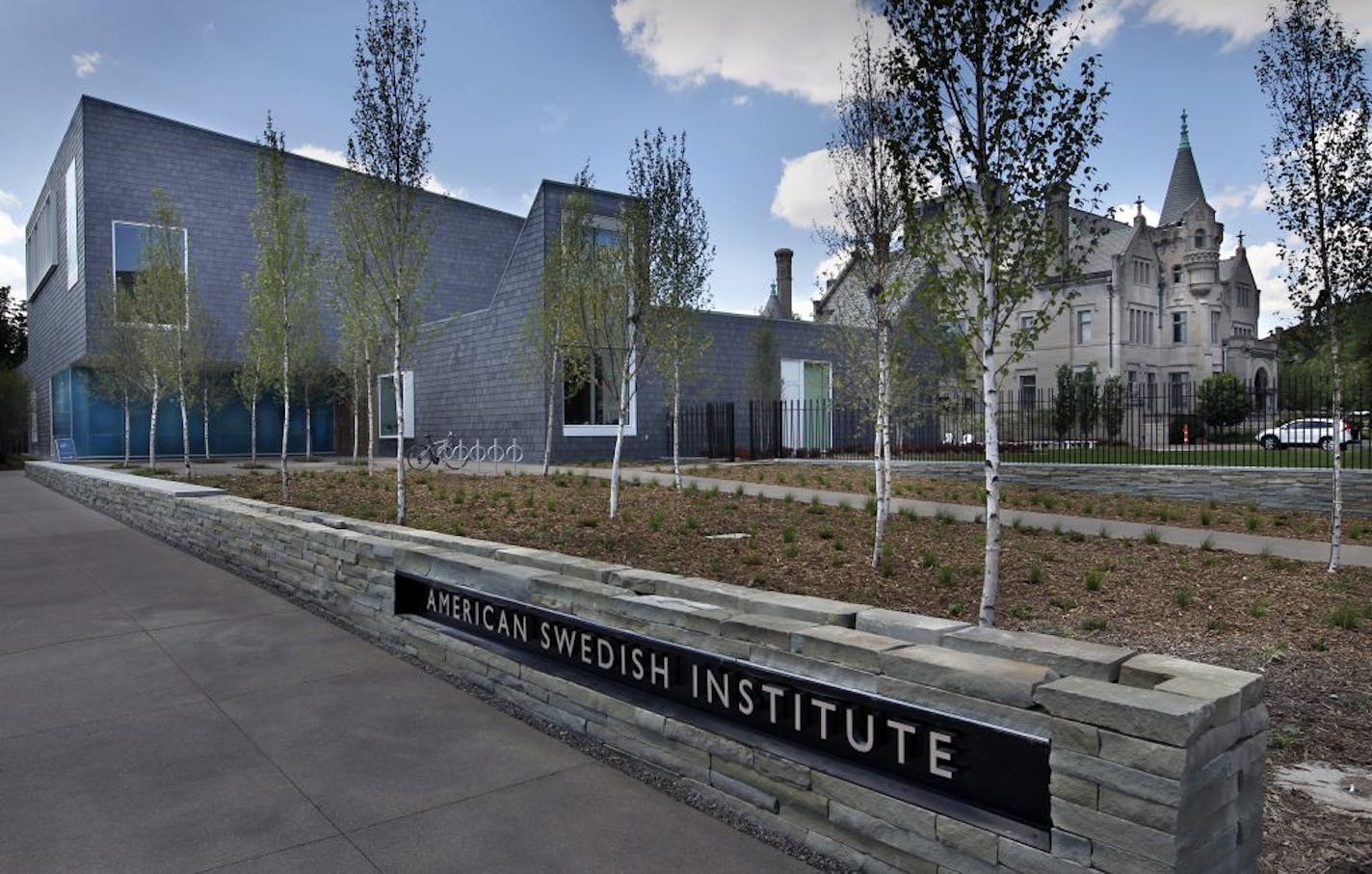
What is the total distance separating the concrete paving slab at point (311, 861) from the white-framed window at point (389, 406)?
2729cm

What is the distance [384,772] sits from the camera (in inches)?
155

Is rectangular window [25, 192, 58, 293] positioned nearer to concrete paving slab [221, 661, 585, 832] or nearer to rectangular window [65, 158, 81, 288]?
rectangular window [65, 158, 81, 288]

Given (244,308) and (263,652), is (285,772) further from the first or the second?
(244,308)

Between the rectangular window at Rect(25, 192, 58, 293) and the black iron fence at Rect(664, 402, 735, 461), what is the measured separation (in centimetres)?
2743

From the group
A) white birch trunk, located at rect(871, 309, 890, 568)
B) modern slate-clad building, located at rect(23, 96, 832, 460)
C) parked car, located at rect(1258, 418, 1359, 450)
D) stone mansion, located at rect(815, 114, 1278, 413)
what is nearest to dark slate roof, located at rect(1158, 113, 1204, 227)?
stone mansion, located at rect(815, 114, 1278, 413)

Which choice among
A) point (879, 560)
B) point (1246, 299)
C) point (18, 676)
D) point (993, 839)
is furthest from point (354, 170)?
point (1246, 299)

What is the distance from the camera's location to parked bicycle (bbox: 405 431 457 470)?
23.9 metres

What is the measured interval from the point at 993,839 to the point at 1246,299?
6833cm

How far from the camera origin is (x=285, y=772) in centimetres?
396

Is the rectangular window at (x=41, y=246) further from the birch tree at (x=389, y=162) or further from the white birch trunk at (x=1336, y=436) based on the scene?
the white birch trunk at (x=1336, y=436)

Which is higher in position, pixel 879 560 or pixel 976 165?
pixel 976 165

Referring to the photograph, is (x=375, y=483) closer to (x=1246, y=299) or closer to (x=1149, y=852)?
(x=1149, y=852)

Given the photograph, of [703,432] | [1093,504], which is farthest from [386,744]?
[703,432]

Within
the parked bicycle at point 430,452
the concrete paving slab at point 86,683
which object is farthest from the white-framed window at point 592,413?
the concrete paving slab at point 86,683
